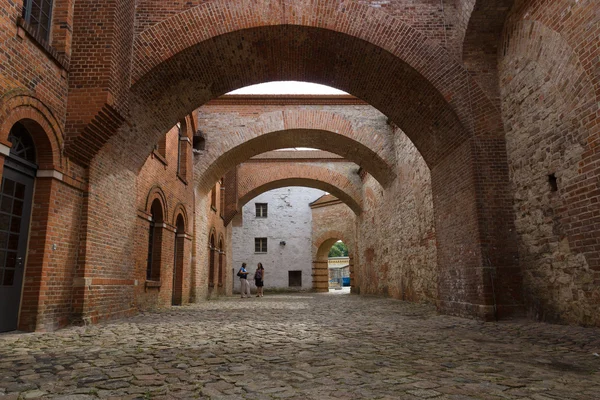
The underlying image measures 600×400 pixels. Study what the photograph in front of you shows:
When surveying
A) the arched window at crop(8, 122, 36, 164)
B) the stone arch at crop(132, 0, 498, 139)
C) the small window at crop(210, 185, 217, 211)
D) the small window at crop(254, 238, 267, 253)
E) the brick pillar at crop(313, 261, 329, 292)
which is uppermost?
the stone arch at crop(132, 0, 498, 139)

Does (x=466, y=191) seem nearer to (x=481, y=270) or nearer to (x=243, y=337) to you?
(x=481, y=270)

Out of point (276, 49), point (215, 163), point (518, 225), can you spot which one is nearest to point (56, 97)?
point (276, 49)

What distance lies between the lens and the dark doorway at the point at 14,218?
18.4 ft

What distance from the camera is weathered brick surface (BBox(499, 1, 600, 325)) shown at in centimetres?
536

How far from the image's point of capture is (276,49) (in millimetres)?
8852

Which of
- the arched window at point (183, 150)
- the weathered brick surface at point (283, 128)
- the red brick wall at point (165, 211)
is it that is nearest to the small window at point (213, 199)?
the weathered brick surface at point (283, 128)

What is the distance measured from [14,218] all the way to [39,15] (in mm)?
3056

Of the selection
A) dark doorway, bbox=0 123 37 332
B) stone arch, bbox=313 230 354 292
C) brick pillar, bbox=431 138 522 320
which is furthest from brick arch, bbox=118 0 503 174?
stone arch, bbox=313 230 354 292

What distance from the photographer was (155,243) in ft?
37.8

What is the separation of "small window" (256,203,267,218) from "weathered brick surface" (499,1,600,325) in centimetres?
2321

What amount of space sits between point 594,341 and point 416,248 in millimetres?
8048

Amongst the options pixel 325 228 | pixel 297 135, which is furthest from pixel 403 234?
pixel 325 228

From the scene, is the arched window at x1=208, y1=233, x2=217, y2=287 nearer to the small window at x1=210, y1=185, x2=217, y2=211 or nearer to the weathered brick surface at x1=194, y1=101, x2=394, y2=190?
the small window at x1=210, y1=185, x2=217, y2=211

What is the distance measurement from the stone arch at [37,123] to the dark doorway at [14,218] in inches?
5.5
